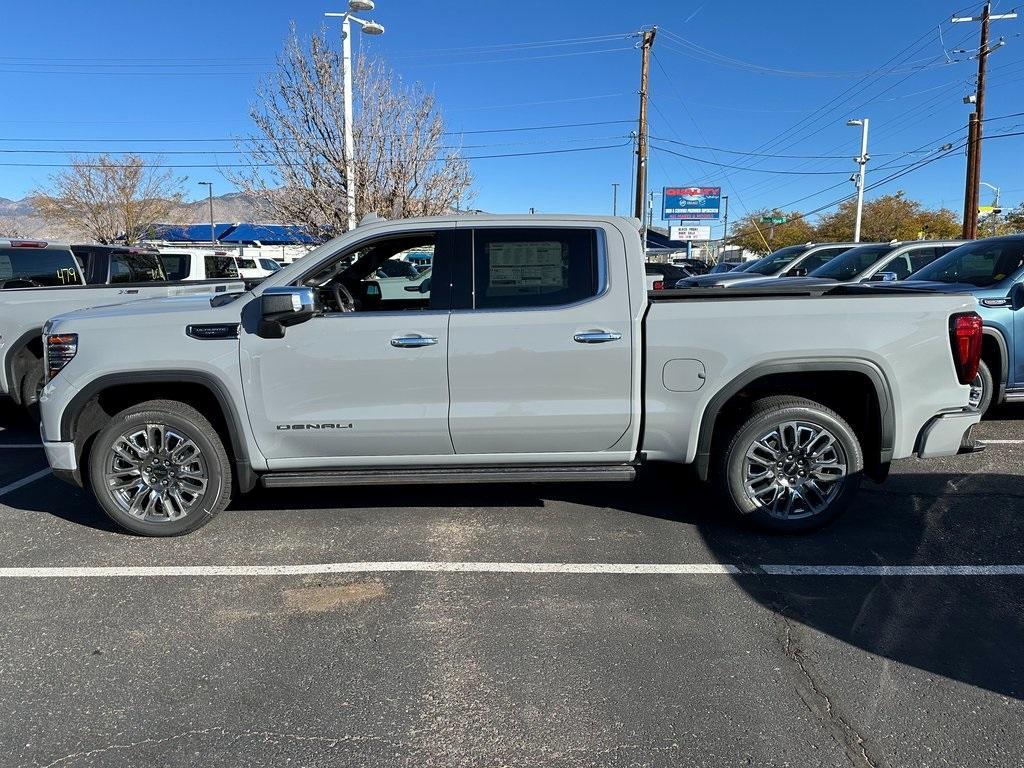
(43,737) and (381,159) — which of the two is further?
(381,159)

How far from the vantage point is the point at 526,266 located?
168 inches

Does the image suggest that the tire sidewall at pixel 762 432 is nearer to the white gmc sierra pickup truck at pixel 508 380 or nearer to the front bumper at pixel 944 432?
the white gmc sierra pickup truck at pixel 508 380

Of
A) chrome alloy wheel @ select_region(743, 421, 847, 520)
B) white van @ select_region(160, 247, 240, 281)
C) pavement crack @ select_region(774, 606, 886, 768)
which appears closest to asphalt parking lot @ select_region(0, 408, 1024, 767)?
pavement crack @ select_region(774, 606, 886, 768)

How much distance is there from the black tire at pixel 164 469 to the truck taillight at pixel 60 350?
435 millimetres

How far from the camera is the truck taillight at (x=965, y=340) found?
412 centimetres

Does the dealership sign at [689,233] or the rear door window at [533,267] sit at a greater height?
the dealership sign at [689,233]

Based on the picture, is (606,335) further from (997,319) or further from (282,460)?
(997,319)

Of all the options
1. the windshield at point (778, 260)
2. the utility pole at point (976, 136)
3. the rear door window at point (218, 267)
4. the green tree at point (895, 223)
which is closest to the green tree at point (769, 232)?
the green tree at point (895, 223)

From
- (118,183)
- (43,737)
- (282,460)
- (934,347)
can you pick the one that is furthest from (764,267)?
(118,183)

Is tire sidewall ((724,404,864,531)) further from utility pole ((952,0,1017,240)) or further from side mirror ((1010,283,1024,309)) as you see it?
utility pole ((952,0,1017,240))

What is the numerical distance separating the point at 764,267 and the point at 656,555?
45.2 ft

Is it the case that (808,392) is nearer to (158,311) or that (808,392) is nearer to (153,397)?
(158,311)

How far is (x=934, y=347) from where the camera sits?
4.14 metres

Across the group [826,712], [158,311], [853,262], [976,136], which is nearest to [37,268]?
[158,311]
